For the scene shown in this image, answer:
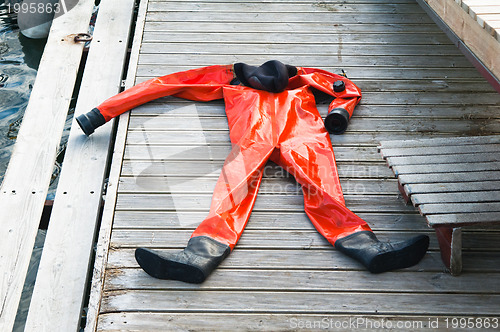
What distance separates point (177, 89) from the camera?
385cm

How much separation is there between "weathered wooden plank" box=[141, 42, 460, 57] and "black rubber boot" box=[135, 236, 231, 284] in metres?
2.19

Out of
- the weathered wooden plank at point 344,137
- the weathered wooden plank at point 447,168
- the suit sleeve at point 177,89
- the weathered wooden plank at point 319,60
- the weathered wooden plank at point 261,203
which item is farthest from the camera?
the weathered wooden plank at point 319,60

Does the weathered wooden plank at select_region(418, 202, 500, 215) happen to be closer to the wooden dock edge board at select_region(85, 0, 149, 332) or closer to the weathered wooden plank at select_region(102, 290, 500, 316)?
the weathered wooden plank at select_region(102, 290, 500, 316)

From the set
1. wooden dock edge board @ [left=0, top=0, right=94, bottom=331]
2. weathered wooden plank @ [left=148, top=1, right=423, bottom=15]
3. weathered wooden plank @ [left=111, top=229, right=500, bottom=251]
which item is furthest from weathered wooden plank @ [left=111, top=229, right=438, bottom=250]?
weathered wooden plank @ [left=148, top=1, right=423, bottom=15]

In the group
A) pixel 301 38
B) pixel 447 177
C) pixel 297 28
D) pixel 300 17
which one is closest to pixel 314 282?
pixel 447 177

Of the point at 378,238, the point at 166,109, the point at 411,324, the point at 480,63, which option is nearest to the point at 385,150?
the point at 378,238

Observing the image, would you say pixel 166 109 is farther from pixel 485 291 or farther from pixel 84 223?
pixel 485 291

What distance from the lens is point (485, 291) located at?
101 inches

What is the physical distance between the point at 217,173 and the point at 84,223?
2.58 feet

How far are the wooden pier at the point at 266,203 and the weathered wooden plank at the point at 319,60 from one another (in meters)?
0.02

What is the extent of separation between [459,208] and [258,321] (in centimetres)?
103

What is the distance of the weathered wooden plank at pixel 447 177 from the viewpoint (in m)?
2.74

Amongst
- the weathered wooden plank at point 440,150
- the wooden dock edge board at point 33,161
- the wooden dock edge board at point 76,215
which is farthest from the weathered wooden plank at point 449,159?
the wooden dock edge board at point 33,161

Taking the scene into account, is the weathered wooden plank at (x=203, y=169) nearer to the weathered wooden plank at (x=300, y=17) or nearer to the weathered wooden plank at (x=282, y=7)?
the weathered wooden plank at (x=300, y=17)
